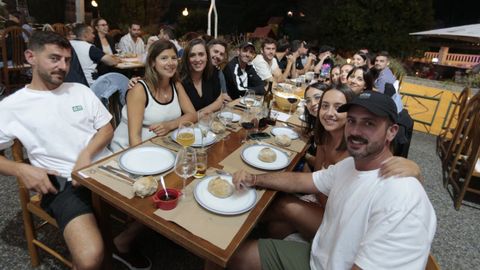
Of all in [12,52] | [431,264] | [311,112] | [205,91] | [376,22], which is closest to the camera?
[431,264]

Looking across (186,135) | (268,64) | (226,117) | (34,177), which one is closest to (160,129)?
(186,135)

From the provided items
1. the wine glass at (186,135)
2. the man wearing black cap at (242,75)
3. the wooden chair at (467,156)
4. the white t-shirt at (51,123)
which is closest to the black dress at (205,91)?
the man wearing black cap at (242,75)

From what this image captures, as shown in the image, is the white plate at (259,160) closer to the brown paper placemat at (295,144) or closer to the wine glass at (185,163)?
the brown paper placemat at (295,144)

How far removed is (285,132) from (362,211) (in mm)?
1249

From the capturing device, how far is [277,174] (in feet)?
5.08

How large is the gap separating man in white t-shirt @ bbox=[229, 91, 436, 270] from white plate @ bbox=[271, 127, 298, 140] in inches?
25.9

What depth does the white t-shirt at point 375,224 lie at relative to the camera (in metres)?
0.91

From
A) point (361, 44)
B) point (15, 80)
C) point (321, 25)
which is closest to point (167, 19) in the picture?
point (321, 25)

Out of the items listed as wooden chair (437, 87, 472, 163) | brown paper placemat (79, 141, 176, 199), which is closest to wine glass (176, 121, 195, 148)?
brown paper placemat (79, 141, 176, 199)

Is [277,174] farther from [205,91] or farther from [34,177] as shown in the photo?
[205,91]

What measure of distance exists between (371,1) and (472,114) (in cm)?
847

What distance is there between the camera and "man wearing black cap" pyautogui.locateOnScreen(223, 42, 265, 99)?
12.7 feet

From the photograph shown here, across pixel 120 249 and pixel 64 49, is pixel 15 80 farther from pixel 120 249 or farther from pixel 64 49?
pixel 120 249

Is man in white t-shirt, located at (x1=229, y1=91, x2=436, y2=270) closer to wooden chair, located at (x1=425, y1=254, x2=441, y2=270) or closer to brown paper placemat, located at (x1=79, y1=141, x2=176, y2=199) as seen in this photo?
wooden chair, located at (x1=425, y1=254, x2=441, y2=270)
